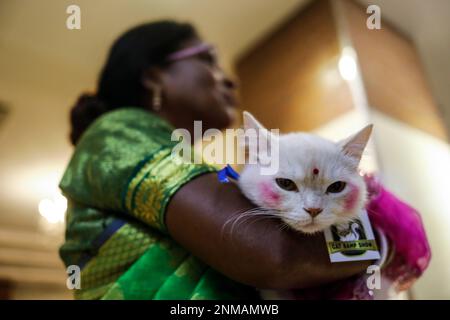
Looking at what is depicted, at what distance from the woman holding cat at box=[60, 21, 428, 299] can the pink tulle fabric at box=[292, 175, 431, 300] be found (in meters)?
0.02

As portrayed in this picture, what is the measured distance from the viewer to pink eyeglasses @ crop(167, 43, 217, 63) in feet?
2.45

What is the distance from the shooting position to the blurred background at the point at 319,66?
0.43 meters

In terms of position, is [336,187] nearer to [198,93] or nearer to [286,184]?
[286,184]

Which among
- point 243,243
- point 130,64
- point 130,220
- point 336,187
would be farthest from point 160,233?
point 130,64

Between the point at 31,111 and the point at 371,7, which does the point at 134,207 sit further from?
A: the point at 31,111

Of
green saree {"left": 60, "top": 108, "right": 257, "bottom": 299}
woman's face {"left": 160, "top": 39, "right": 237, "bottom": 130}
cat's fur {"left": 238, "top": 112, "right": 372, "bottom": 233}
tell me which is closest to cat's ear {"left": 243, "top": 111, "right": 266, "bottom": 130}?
cat's fur {"left": 238, "top": 112, "right": 372, "bottom": 233}

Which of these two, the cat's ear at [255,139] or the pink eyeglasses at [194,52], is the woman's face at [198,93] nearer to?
the pink eyeglasses at [194,52]

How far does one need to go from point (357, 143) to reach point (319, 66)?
1.07 feet

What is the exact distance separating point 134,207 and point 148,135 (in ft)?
0.34

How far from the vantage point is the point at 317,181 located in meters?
0.38

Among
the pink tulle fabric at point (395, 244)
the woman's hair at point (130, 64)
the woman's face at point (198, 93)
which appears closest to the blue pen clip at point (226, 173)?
the pink tulle fabric at point (395, 244)

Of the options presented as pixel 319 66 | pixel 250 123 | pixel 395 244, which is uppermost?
pixel 319 66

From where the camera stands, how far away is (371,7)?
1.43 ft

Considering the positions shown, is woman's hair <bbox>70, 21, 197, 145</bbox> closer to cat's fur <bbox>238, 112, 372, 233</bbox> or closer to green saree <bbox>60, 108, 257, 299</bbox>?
green saree <bbox>60, 108, 257, 299</bbox>
